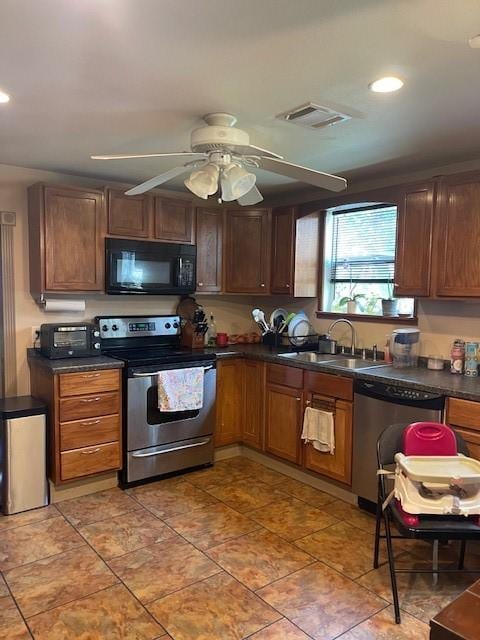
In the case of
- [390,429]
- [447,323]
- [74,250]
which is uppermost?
[74,250]

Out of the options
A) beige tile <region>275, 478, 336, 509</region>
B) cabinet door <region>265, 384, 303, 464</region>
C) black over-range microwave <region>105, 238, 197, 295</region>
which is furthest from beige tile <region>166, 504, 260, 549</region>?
black over-range microwave <region>105, 238, 197, 295</region>

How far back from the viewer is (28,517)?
310cm

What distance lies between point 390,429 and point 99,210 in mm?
2595

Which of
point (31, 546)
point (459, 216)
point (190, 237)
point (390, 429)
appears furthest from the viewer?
point (190, 237)

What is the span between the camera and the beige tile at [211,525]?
2.83 metres

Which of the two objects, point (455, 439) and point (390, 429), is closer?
point (455, 439)

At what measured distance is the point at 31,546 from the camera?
2727 mm

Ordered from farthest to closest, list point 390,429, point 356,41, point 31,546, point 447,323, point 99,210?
1. point 99,210
2. point 447,323
3. point 31,546
4. point 390,429
5. point 356,41

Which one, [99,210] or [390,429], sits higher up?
[99,210]

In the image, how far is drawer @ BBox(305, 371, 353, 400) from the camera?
3.23m

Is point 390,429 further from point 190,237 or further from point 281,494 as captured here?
point 190,237

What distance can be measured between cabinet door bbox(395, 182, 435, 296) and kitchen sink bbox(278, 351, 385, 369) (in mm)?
614

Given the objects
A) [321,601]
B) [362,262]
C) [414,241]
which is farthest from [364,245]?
[321,601]

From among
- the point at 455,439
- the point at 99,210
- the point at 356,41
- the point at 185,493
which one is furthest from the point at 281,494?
the point at 356,41
